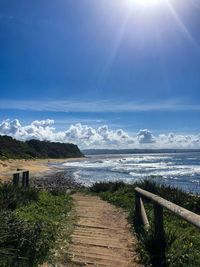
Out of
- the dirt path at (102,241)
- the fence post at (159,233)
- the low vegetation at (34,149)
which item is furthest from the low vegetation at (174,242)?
the low vegetation at (34,149)

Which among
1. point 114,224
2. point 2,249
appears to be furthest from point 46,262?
point 114,224

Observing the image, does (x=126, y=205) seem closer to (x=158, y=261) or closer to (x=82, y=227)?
(x=82, y=227)

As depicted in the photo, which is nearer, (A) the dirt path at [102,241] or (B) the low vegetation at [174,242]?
(B) the low vegetation at [174,242]

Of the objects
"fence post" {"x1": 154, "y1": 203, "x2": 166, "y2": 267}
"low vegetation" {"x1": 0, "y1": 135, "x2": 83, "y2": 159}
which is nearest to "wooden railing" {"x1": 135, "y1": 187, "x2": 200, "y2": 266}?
"fence post" {"x1": 154, "y1": 203, "x2": 166, "y2": 267}

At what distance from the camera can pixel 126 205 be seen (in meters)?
13.6

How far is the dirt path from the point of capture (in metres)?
6.73

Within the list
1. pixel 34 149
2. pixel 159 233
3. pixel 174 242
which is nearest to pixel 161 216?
pixel 159 233

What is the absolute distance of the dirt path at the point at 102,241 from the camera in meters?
6.73

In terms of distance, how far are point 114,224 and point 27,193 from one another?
12.7 feet

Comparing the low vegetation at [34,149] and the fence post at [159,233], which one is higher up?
the low vegetation at [34,149]

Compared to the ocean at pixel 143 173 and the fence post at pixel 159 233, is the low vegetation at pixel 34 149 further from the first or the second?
the fence post at pixel 159 233

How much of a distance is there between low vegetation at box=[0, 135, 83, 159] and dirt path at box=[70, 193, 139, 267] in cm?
7197

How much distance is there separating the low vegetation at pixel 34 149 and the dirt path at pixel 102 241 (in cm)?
7197

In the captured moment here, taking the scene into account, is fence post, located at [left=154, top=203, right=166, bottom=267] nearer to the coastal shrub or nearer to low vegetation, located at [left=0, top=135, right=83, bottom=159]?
the coastal shrub
